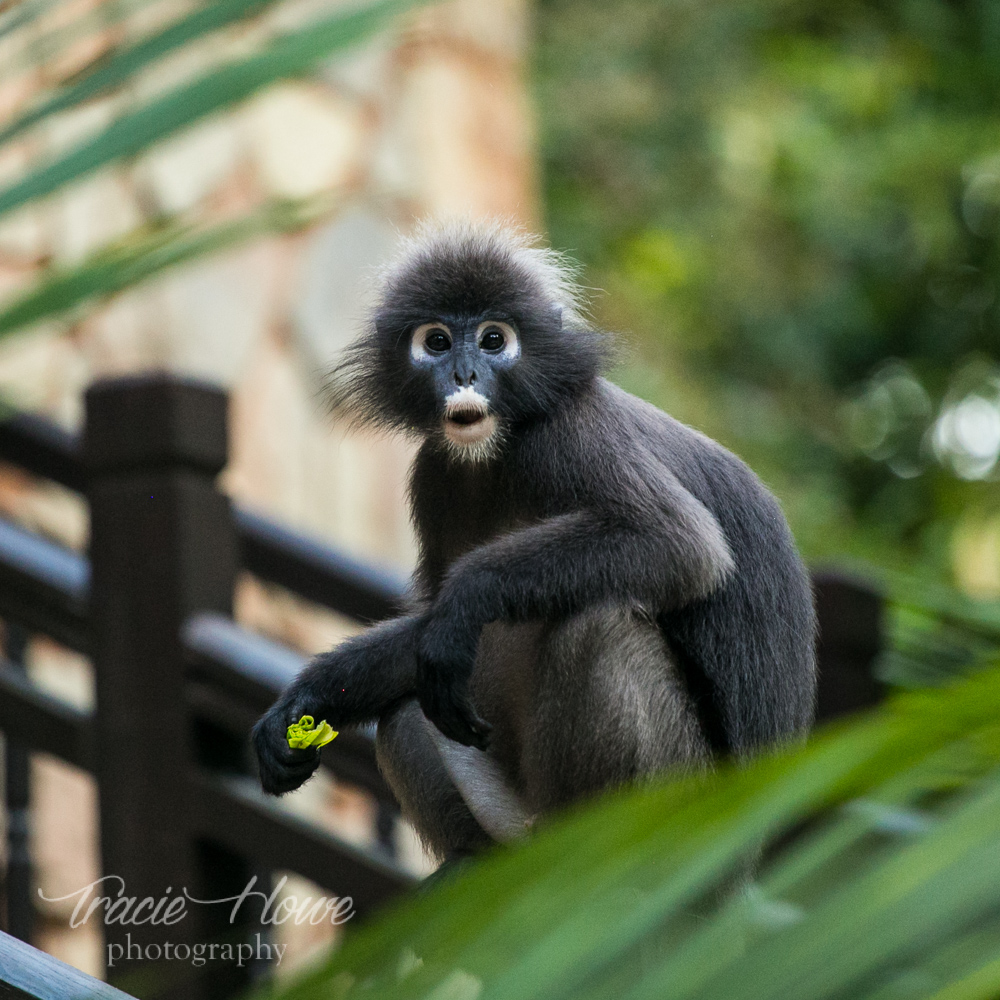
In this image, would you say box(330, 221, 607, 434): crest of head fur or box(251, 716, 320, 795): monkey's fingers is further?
box(330, 221, 607, 434): crest of head fur

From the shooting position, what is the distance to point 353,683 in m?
1.66

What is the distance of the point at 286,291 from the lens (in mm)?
4582

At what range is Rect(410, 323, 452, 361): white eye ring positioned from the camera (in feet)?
6.10

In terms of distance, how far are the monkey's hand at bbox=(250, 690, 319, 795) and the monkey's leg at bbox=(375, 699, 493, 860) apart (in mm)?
312

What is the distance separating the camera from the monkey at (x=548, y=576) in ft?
5.52

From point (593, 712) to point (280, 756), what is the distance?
40 cm

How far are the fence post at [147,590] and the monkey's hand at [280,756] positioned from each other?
0.92 metres

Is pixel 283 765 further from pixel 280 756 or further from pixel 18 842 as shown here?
pixel 18 842

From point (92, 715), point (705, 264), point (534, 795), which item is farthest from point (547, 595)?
point (705, 264)

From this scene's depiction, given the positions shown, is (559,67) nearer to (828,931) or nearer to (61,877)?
(61,877)

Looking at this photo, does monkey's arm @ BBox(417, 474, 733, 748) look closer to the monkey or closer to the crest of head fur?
the monkey

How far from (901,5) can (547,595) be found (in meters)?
6.15

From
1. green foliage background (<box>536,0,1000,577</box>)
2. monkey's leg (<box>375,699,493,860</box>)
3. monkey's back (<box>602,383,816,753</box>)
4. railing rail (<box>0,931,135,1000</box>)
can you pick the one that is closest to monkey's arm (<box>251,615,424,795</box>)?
monkey's leg (<box>375,699,493,860</box>)

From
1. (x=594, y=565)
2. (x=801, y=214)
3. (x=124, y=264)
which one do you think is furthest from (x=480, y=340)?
(x=801, y=214)
